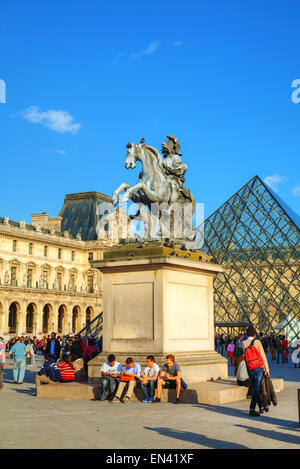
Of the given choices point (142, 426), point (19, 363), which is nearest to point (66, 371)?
point (142, 426)

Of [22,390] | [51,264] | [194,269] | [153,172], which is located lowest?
[22,390]

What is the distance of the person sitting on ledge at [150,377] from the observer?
10.3m

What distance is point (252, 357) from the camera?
9.63 metres

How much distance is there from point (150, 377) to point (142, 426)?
2429 mm

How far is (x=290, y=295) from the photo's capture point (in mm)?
63375

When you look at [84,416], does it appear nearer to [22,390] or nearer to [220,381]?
[220,381]

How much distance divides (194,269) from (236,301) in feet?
181

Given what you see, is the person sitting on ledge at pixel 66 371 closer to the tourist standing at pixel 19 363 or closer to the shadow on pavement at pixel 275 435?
the tourist standing at pixel 19 363

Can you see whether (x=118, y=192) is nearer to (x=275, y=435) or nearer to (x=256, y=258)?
(x=275, y=435)

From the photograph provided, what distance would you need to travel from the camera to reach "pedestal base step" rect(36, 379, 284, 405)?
10195 mm

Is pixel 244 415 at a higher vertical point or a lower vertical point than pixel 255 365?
lower

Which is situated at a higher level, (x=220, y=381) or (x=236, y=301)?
(x=236, y=301)

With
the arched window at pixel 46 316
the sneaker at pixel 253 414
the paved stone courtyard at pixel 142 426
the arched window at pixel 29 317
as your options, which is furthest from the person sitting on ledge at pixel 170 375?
the arched window at pixel 46 316
